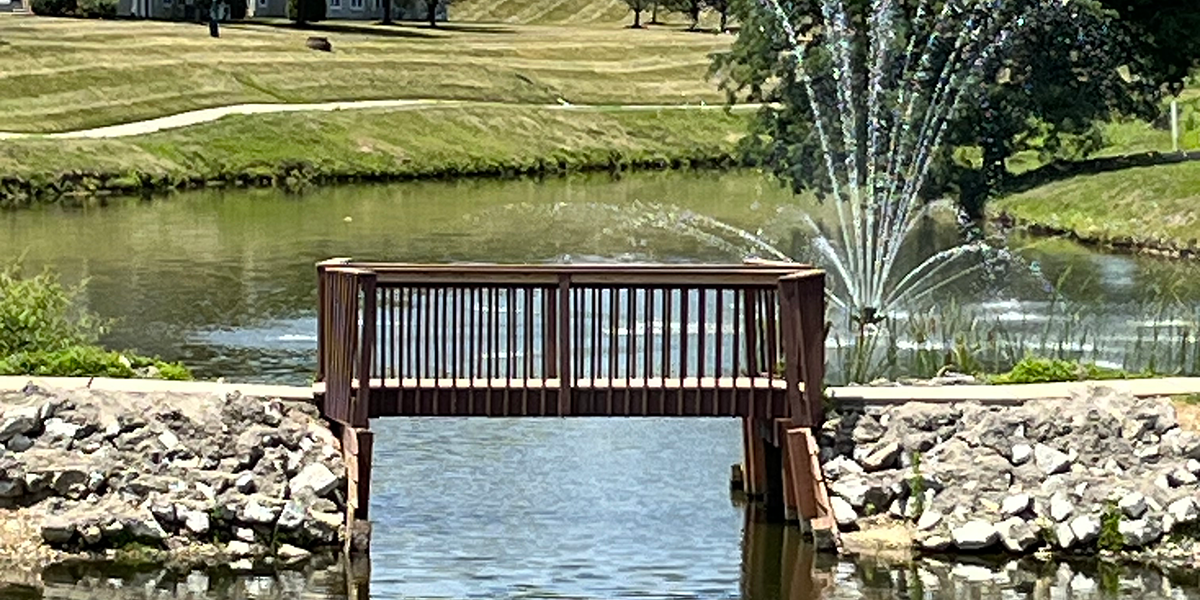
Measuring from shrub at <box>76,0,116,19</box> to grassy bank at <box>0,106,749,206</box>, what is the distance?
2908 cm

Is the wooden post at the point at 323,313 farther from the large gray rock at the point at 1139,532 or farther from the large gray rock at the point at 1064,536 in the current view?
the large gray rock at the point at 1139,532

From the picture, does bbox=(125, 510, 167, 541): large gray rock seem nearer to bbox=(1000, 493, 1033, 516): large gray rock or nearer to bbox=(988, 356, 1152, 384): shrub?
bbox=(1000, 493, 1033, 516): large gray rock

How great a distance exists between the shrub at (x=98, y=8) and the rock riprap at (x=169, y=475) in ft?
324

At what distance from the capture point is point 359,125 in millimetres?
92125

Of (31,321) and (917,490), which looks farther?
(31,321)

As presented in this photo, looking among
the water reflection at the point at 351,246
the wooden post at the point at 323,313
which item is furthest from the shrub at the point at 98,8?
the wooden post at the point at 323,313

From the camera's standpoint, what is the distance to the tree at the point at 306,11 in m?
128

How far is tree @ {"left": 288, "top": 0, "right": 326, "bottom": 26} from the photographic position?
12775 centimetres

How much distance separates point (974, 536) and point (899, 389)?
8.47ft

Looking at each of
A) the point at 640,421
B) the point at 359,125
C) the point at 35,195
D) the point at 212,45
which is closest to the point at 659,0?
the point at 212,45

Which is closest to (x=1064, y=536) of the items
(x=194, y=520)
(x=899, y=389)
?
(x=899, y=389)

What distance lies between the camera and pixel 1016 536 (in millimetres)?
24469

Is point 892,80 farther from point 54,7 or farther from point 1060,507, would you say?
point 54,7

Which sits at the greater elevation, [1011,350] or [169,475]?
[1011,350]
